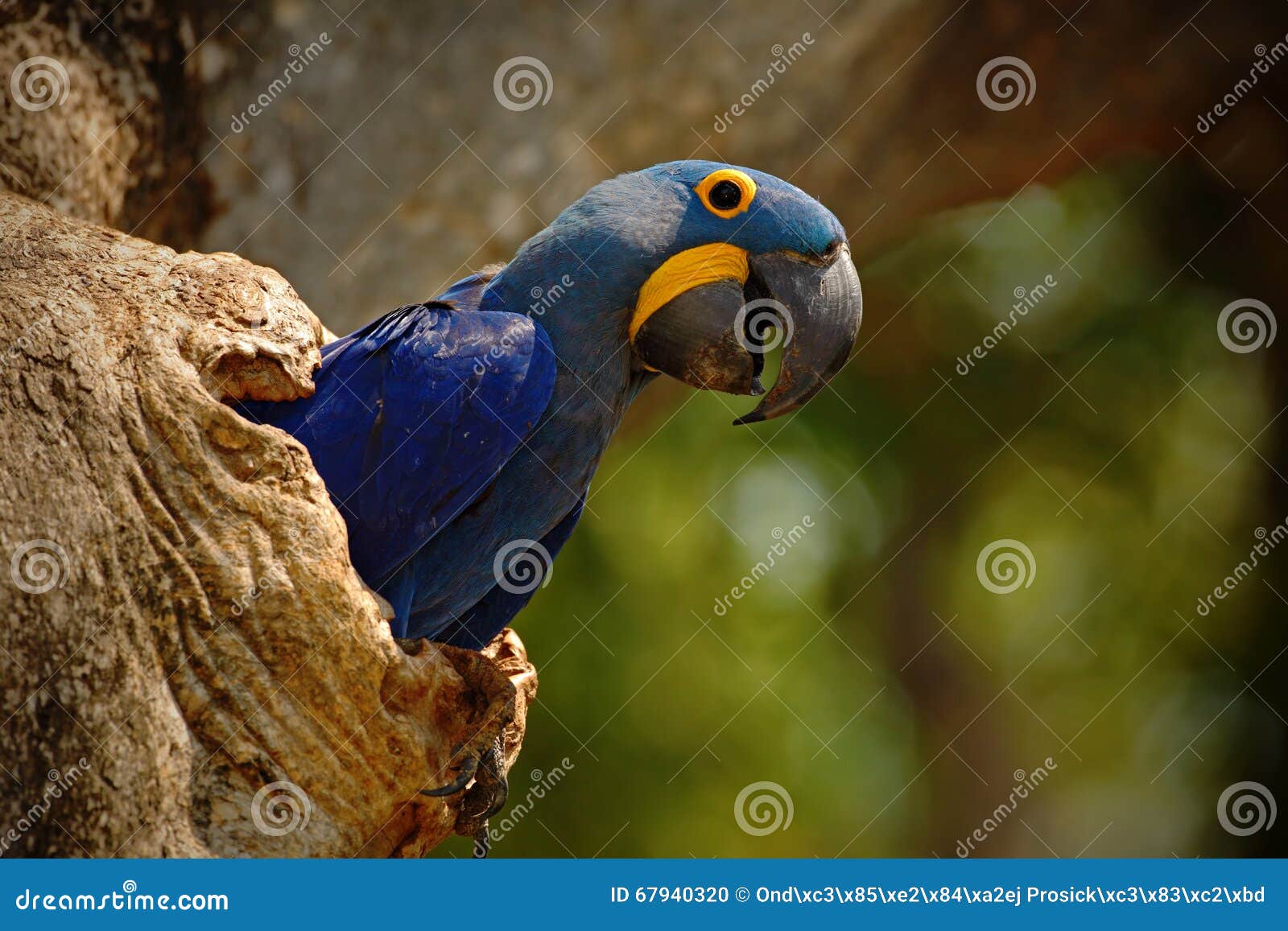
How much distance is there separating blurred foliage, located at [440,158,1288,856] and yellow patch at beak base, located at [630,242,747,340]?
3.63 m

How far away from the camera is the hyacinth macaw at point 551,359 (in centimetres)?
317

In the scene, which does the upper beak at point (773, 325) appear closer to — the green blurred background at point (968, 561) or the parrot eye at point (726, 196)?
the parrot eye at point (726, 196)

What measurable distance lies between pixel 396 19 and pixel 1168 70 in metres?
3.14

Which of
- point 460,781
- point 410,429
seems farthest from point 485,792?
point 410,429

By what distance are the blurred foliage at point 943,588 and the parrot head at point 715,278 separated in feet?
11.7

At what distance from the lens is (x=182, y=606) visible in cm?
264

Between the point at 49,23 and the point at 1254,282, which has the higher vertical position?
the point at 1254,282

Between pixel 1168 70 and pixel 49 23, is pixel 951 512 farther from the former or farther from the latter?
pixel 49 23

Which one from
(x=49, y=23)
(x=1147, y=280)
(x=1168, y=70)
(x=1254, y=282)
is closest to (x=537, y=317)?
(x=49, y=23)

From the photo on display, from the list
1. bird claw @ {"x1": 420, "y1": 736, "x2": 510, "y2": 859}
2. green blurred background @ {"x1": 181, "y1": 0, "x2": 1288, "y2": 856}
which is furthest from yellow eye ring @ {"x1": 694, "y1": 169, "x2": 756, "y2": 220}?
green blurred background @ {"x1": 181, "y1": 0, "x2": 1288, "y2": 856}

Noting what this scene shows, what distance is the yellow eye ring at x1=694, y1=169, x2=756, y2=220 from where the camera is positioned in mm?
3266

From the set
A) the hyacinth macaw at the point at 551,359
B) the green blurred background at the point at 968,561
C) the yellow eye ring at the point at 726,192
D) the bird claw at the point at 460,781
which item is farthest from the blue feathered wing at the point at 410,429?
the green blurred background at the point at 968,561

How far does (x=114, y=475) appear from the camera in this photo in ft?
8.73

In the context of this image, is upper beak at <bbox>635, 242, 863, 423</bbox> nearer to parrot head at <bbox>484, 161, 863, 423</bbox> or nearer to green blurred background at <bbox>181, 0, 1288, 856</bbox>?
parrot head at <bbox>484, 161, 863, 423</bbox>
